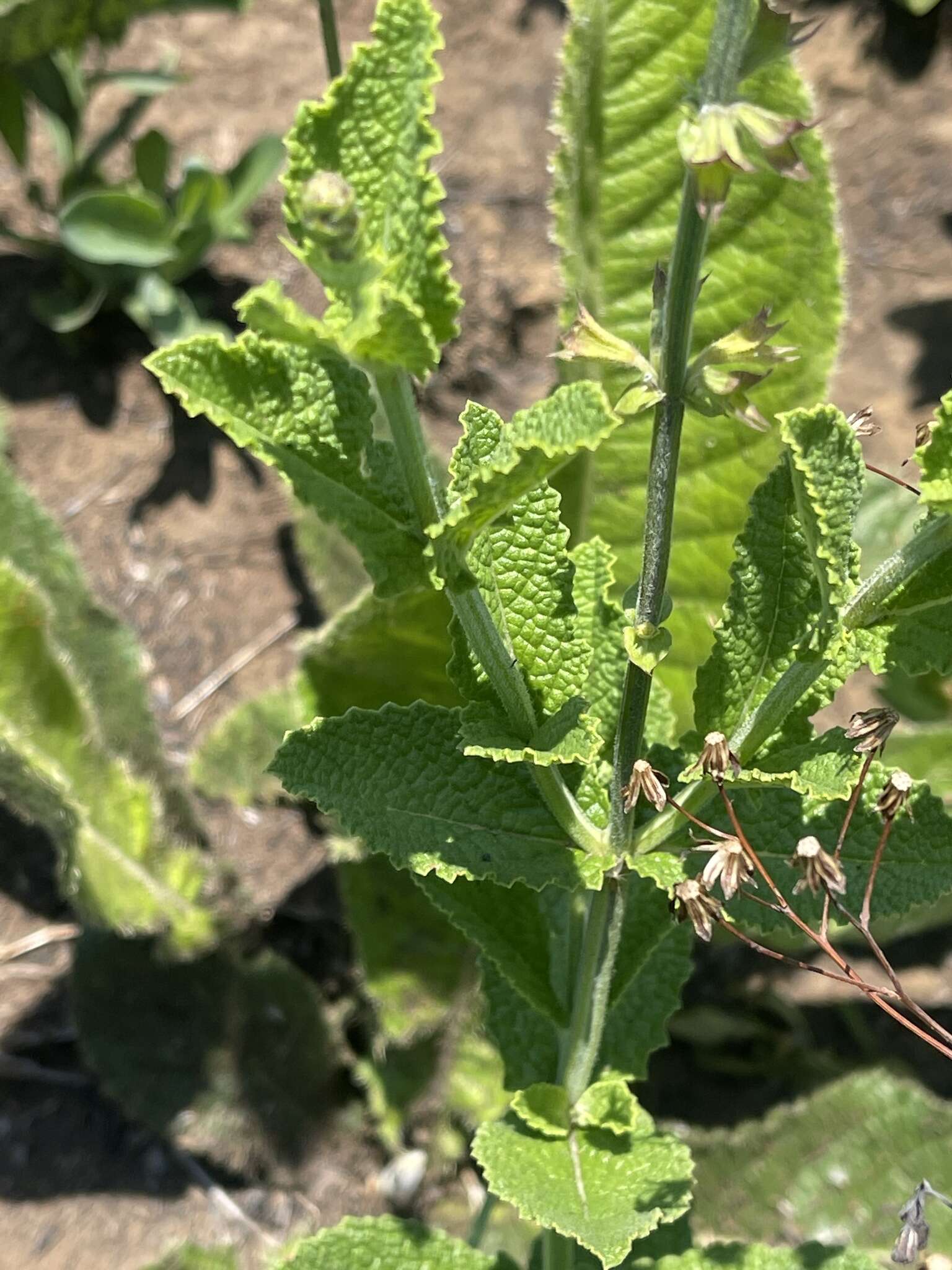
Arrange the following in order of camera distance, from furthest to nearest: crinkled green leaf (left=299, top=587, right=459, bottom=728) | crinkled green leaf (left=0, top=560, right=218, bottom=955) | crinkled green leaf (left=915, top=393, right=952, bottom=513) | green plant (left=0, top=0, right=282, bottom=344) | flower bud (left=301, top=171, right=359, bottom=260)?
1. green plant (left=0, top=0, right=282, bottom=344)
2. crinkled green leaf (left=0, top=560, right=218, bottom=955)
3. crinkled green leaf (left=299, top=587, right=459, bottom=728)
4. crinkled green leaf (left=915, top=393, right=952, bottom=513)
5. flower bud (left=301, top=171, right=359, bottom=260)

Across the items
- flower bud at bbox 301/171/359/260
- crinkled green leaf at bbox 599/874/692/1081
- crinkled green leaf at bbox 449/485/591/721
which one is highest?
flower bud at bbox 301/171/359/260

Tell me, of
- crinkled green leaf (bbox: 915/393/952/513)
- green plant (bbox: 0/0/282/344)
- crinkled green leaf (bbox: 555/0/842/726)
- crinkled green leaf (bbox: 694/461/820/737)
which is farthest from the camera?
green plant (bbox: 0/0/282/344)

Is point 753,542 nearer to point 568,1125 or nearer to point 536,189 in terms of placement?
point 568,1125

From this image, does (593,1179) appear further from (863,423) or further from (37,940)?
(37,940)

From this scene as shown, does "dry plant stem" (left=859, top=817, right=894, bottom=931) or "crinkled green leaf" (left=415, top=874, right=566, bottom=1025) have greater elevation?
"dry plant stem" (left=859, top=817, right=894, bottom=931)

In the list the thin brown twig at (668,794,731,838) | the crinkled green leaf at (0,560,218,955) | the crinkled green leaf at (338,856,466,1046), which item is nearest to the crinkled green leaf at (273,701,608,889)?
the thin brown twig at (668,794,731,838)

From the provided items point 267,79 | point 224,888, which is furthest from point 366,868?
point 267,79

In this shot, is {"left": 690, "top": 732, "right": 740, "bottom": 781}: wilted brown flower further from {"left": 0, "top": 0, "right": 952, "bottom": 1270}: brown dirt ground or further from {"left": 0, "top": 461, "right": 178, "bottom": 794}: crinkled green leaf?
{"left": 0, "top": 0, "right": 952, "bottom": 1270}: brown dirt ground

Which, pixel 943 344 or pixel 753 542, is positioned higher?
pixel 753 542

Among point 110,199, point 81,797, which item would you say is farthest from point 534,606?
point 110,199
